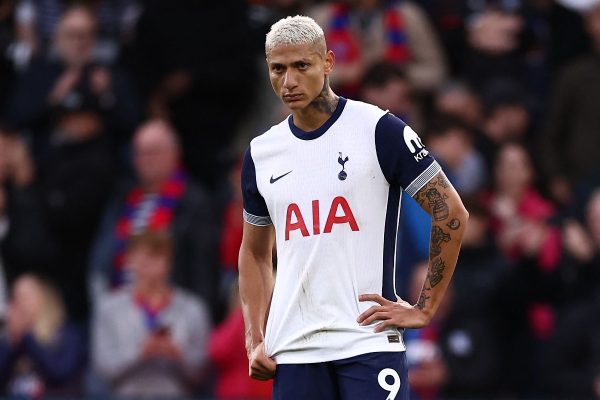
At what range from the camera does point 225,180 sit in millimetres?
12711

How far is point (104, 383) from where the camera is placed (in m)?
11.5

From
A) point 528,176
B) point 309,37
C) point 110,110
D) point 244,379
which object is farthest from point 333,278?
point 110,110

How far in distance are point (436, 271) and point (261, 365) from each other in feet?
2.99

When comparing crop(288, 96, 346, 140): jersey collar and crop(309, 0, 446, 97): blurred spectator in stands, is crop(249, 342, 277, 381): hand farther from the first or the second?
crop(309, 0, 446, 97): blurred spectator in stands

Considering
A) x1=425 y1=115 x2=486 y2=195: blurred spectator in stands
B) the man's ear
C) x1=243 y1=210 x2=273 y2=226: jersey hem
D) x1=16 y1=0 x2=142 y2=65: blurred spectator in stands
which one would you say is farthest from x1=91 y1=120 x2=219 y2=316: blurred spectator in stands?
the man's ear

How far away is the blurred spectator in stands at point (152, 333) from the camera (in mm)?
11188

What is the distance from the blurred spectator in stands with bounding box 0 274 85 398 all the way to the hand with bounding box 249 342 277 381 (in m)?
5.16

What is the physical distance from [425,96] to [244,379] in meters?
3.44

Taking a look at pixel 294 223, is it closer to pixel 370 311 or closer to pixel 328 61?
pixel 370 311

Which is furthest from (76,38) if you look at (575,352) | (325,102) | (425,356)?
(325,102)

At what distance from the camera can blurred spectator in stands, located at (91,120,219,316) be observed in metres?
11.8

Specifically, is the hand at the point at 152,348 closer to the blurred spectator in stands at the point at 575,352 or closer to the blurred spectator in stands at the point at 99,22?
the blurred spectator in stands at the point at 575,352

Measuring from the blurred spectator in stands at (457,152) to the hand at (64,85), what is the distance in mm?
3166

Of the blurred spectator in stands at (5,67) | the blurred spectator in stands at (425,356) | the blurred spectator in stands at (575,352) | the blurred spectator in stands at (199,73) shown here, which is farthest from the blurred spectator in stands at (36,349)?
the blurred spectator in stands at (575,352)
